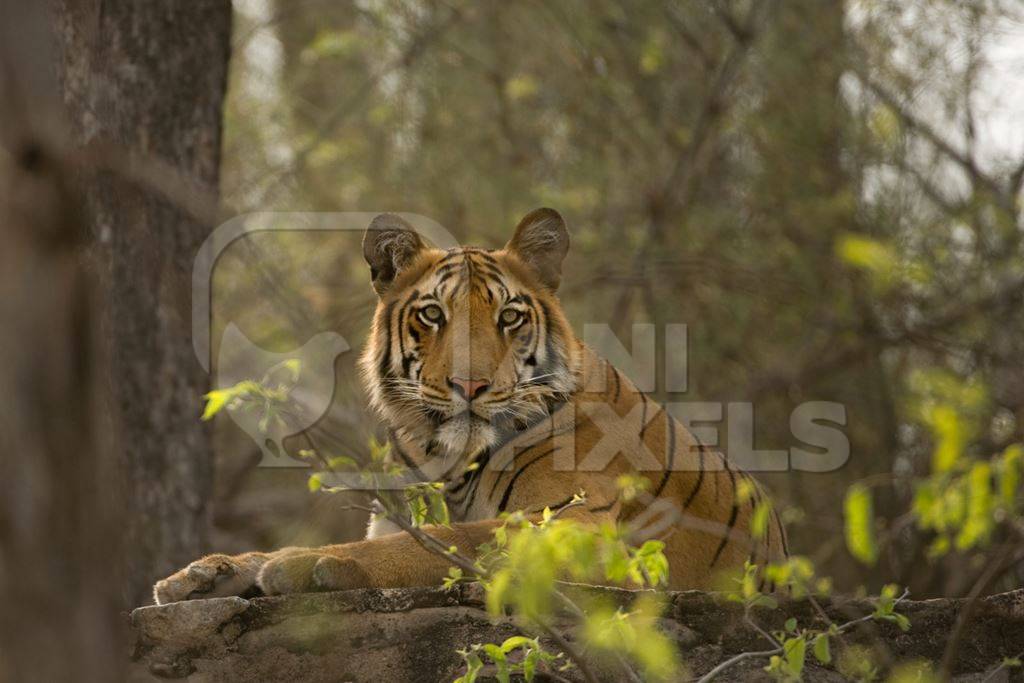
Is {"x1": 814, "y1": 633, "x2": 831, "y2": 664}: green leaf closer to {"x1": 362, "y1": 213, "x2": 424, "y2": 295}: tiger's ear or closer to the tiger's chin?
the tiger's chin

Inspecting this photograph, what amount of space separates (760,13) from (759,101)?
0.63 meters

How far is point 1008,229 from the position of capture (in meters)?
7.62

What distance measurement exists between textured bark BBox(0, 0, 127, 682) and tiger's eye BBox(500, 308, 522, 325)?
2186mm

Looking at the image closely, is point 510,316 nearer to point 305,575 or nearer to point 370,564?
point 370,564

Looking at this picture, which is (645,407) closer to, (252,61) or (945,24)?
(945,24)

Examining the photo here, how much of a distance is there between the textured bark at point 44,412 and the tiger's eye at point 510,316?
86.1 inches

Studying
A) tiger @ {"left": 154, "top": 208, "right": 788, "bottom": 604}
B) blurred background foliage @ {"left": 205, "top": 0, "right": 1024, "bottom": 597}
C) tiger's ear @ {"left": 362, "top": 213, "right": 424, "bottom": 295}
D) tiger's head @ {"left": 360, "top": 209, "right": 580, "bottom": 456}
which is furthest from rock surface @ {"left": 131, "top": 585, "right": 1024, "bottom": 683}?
blurred background foliage @ {"left": 205, "top": 0, "right": 1024, "bottom": 597}

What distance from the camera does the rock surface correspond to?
344cm

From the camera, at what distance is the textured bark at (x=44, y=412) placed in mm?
A: 2215

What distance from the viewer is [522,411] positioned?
4309 millimetres

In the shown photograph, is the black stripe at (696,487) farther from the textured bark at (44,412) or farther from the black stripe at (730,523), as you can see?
the textured bark at (44,412)

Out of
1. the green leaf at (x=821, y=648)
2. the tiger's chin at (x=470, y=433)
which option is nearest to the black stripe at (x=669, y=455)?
the tiger's chin at (x=470, y=433)

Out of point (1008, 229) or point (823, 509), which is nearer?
point (1008, 229)

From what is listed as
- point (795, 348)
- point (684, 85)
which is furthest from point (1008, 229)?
point (684, 85)
